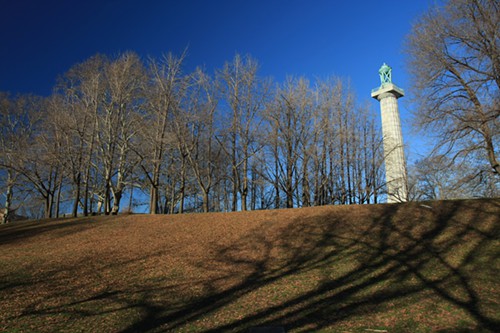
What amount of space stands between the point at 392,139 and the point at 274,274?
845 inches

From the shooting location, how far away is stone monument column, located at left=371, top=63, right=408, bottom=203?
25.8 m

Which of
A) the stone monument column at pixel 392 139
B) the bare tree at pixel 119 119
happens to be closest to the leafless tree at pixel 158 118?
the bare tree at pixel 119 119

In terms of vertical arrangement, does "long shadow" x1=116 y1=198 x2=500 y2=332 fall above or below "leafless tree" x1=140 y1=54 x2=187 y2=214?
below

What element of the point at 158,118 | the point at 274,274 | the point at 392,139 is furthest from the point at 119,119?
the point at 392,139

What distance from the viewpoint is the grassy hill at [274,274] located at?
662 centimetres

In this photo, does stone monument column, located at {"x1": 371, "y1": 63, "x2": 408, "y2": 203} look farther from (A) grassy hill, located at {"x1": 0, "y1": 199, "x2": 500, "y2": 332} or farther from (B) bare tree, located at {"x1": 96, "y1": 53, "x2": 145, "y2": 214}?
(B) bare tree, located at {"x1": 96, "y1": 53, "x2": 145, "y2": 214}

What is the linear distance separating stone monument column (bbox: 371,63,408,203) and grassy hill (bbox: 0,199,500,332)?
12.3 m

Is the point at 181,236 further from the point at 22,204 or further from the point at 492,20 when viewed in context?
the point at 22,204

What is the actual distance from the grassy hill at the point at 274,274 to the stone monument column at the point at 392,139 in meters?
12.3

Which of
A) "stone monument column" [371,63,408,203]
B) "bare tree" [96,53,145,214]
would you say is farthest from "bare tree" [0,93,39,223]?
"stone monument column" [371,63,408,203]

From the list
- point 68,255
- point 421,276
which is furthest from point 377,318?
point 68,255

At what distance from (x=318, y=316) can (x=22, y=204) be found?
2882cm

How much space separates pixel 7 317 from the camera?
6.98 m

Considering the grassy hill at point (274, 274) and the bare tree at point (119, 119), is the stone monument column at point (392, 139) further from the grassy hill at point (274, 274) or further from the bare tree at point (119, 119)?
the bare tree at point (119, 119)
